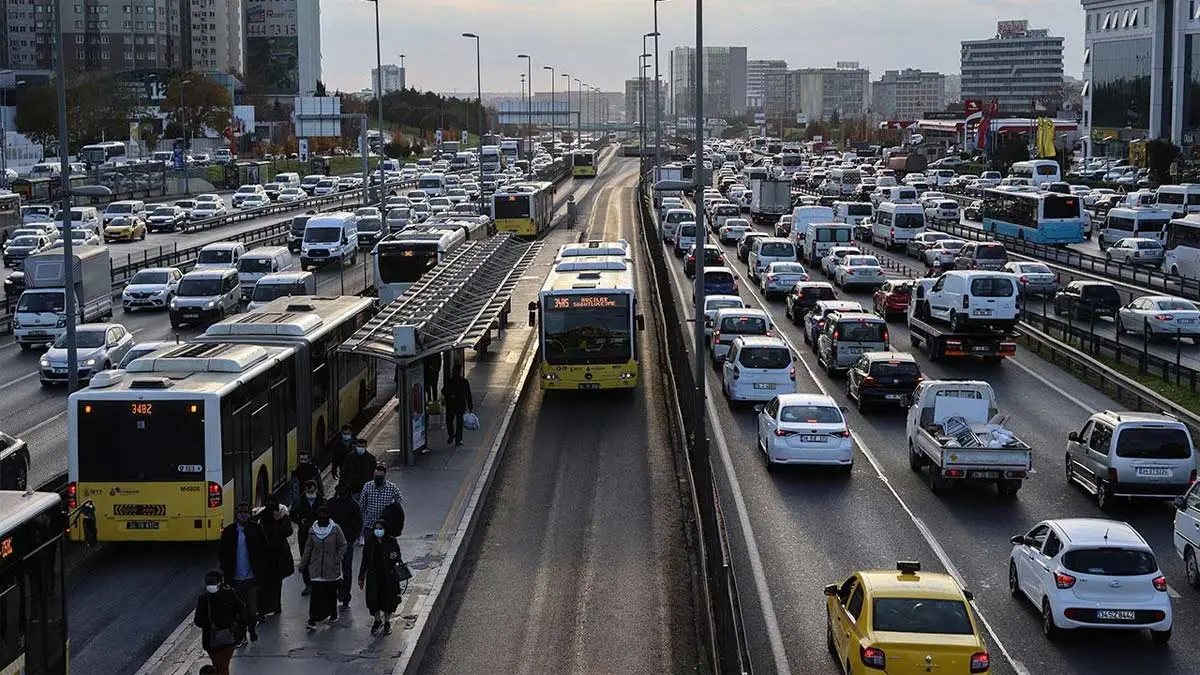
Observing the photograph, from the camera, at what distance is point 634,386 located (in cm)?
3616

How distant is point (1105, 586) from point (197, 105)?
156m

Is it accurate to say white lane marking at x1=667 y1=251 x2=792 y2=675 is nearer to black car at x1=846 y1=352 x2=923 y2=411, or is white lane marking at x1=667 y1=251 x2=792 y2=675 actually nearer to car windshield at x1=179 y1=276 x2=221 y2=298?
black car at x1=846 y1=352 x2=923 y2=411

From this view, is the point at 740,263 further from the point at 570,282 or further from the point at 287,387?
the point at 287,387

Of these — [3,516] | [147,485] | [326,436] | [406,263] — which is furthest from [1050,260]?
[3,516]

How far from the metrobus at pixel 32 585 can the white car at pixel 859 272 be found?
4574 cm

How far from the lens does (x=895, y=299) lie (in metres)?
49.7

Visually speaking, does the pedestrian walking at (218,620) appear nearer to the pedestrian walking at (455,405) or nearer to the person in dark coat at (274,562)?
the person in dark coat at (274,562)

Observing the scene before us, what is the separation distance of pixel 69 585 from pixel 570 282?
1774cm

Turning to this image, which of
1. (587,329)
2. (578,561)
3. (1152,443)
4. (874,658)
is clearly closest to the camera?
(874,658)

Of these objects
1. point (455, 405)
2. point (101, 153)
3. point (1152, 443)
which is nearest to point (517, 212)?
point (455, 405)

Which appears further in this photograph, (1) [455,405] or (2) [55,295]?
(2) [55,295]

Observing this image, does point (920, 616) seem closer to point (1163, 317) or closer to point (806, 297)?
point (1163, 317)

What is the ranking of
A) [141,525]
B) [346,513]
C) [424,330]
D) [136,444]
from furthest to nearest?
[424,330] → [141,525] → [136,444] → [346,513]

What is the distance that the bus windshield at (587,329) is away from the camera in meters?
35.4
